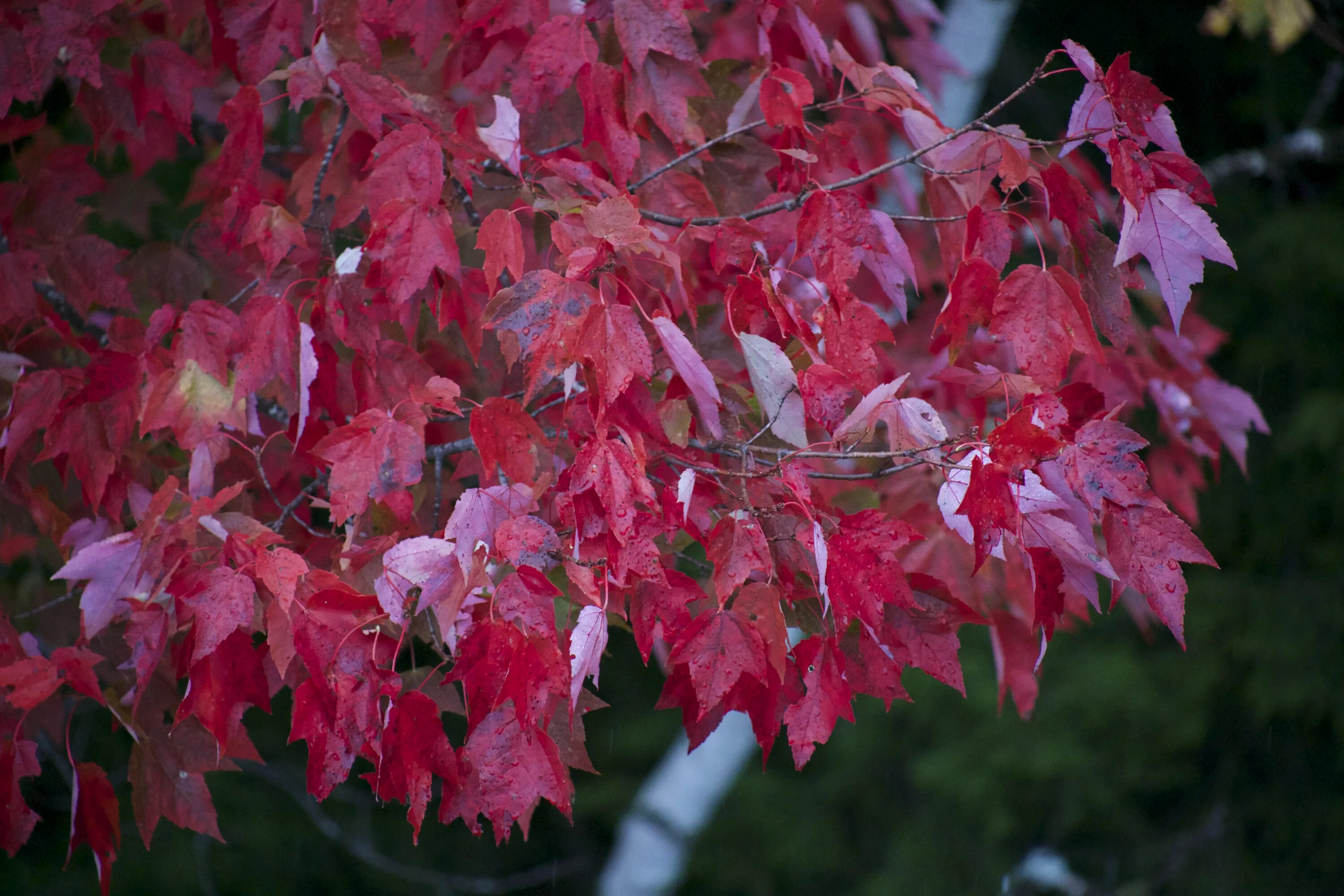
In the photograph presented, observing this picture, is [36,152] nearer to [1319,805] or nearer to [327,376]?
[327,376]

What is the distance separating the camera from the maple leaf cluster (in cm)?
96

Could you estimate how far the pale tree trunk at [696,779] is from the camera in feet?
8.26

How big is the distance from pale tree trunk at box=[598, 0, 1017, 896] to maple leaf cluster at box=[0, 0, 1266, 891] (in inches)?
44.9

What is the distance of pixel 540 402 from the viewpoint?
1349mm

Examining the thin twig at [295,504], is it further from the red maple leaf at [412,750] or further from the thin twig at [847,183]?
the thin twig at [847,183]

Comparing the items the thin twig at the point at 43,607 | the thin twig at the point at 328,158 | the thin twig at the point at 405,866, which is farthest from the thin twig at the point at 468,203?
the thin twig at the point at 405,866

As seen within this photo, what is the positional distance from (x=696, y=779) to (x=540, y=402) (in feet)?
5.63

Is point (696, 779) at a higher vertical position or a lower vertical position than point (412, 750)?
lower

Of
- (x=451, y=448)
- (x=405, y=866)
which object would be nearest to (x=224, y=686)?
(x=451, y=448)

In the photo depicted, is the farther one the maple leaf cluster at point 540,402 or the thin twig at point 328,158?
the thin twig at point 328,158

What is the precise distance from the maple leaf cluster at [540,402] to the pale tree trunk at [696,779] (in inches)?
44.9

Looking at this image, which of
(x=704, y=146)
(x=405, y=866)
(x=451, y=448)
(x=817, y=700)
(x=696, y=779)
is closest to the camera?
(x=817, y=700)

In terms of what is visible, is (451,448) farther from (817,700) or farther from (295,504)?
(817,700)

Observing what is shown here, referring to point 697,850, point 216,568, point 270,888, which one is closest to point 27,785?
point 216,568
